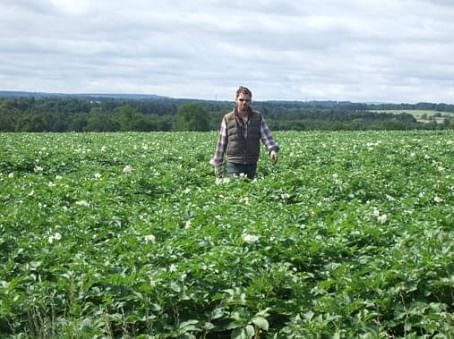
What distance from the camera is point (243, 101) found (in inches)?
412

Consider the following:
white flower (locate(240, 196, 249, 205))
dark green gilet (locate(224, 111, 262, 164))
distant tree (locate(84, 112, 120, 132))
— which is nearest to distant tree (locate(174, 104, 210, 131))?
distant tree (locate(84, 112, 120, 132))

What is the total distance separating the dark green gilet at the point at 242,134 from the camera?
35.3ft

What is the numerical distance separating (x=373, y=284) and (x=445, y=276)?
63 cm

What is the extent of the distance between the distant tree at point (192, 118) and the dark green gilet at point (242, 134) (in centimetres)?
4995

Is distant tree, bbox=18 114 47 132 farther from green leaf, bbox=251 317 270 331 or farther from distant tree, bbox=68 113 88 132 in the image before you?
green leaf, bbox=251 317 270 331

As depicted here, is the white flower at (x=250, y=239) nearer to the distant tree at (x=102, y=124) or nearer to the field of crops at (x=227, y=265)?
the field of crops at (x=227, y=265)

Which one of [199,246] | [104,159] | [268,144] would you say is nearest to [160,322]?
[199,246]

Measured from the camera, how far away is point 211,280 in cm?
543

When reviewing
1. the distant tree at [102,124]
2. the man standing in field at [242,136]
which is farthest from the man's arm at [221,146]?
the distant tree at [102,124]

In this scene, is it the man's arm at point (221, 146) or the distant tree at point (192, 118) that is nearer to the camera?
the man's arm at point (221, 146)

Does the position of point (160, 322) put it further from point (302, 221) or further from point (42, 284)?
point (302, 221)

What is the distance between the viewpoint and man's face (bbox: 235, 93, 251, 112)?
10.4m

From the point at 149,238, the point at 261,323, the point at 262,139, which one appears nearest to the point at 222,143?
the point at 262,139

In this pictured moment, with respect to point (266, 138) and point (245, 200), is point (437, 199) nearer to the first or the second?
point (245, 200)
